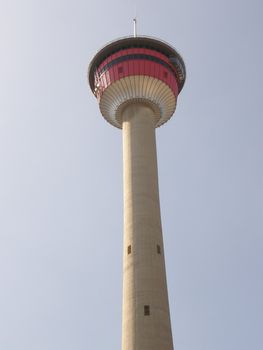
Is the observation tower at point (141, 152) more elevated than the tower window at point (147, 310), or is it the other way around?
the observation tower at point (141, 152)

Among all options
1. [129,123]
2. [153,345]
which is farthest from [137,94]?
[153,345]

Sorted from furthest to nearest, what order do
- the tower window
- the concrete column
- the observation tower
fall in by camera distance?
the observation tower
the tower window
the concrete column

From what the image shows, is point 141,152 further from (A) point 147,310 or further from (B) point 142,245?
(A) point 147,310

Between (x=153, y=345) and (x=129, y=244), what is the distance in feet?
37.1

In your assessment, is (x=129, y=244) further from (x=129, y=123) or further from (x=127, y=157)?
(x=129, y=123)

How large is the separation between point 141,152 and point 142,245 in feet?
41.7

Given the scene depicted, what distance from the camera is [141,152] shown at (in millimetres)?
58500

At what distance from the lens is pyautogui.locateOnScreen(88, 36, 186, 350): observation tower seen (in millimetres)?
46656

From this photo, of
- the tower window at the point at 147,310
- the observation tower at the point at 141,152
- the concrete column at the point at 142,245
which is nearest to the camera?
the concrete column at the point at 142,245

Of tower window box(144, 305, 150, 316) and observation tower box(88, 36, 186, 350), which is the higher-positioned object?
observation tower box(88, 36, 186, 350)

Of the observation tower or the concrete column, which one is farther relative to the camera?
the observation tower

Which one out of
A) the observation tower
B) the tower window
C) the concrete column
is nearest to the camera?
the concrete column

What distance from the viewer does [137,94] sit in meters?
62.9

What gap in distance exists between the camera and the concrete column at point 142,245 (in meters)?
45.8
